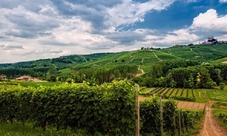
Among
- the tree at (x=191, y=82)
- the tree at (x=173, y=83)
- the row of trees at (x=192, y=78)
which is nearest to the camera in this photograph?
the tree at (x=191, y=82)

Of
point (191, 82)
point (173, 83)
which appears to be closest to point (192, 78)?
point (191, 82)

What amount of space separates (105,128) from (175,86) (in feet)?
411

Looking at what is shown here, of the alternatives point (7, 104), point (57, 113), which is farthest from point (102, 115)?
point (7, 104)

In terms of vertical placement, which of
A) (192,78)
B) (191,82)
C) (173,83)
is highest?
(192,78)

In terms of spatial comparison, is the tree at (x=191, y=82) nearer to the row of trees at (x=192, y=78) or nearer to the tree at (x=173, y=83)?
the row of trees at (x=192, y=78)

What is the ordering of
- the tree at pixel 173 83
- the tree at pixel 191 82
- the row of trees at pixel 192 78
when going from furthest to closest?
the tree at pixel 173 83, the row of trees at pixel 192 78, the tree at pixel 191 82

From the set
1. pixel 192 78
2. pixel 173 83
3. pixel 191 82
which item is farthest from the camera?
pixel 173 83

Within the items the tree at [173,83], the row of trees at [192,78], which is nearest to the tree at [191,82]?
the row of trees at [192,78]

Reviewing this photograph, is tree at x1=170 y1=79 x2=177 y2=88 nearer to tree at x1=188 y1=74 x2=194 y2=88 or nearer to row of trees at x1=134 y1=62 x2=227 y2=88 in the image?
row of trees at x1=134 y1=62 x2=227 y2=88

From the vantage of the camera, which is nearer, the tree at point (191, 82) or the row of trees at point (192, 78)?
the tree at point (191, 82)

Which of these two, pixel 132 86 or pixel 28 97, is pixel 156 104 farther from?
pixel 28 97

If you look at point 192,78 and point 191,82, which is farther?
point 192,78

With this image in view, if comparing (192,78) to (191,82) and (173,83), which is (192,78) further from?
(173,83)

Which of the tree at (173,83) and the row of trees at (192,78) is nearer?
the row of trees at (192,78)
